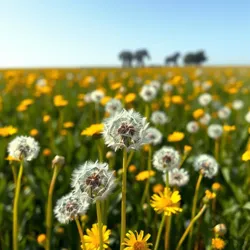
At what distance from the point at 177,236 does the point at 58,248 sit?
0.59 meters

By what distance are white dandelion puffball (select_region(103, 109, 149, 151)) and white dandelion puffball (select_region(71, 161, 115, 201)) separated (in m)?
0.06

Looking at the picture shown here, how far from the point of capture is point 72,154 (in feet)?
8.62

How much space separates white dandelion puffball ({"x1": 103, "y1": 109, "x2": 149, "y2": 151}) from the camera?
84 cm

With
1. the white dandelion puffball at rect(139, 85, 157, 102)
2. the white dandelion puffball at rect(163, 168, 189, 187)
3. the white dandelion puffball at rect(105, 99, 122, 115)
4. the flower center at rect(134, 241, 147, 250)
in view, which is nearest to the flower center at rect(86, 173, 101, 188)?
the flower center at rect(134, 241, 147, 250)

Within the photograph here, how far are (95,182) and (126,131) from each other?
13cm

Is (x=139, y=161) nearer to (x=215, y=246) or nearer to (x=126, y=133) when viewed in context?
(x=215, y=246)

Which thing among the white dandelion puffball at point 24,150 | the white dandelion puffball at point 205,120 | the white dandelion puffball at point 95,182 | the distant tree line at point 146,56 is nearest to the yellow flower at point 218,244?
the white dandelion puffball at point 95,182

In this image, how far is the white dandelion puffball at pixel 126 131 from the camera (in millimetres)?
841

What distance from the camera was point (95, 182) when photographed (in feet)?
2.74

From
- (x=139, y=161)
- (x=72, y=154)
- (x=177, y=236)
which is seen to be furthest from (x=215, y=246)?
(x=72, y=154)

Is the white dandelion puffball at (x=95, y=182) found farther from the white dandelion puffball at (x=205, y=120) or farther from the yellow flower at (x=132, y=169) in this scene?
the white dandelion puffball at (x=205, y=120)

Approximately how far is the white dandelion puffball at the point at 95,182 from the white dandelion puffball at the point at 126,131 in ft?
0.21

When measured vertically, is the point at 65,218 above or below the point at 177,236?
above

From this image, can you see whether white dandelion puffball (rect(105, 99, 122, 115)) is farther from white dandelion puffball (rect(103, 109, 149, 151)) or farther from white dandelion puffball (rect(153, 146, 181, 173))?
white dandelion puffball (rect(103, 109, 149, 151))
